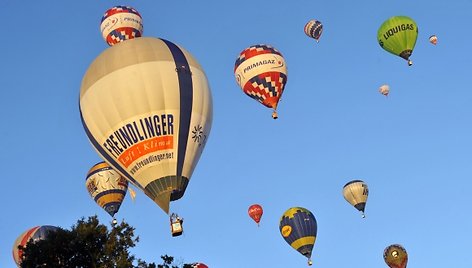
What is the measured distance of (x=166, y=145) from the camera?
33.9 m

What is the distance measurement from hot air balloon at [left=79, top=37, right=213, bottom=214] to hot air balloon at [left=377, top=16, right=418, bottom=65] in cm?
2260

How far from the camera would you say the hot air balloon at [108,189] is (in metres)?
48.9

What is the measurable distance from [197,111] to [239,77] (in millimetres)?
15956

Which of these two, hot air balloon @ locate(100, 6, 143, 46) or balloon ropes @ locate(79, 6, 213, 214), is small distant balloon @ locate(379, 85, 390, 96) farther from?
balloon ropes @ locate(79, 6, 213, 214)

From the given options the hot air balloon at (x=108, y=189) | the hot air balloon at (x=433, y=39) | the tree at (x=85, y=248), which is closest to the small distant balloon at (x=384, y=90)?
the hot air balloon at (x=433, y=39)

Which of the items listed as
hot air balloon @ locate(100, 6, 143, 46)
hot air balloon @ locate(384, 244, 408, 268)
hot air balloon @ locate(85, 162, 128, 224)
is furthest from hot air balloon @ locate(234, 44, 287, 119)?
hot air balloon @ locate(384, 244, 408, 268)

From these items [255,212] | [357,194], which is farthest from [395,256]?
[255,212]

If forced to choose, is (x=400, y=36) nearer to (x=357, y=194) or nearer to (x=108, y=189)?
(x=357, y=194)

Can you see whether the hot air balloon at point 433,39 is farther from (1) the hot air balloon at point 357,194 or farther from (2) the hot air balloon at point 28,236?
(2) the hot air balloon at point 28,236

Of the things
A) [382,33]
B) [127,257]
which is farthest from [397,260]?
[127,257]

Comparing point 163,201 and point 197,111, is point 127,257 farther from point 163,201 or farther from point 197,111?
point 197,111

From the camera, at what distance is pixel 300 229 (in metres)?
52.6

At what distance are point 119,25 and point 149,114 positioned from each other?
18254mm

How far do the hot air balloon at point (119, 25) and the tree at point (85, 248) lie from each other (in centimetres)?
2307
